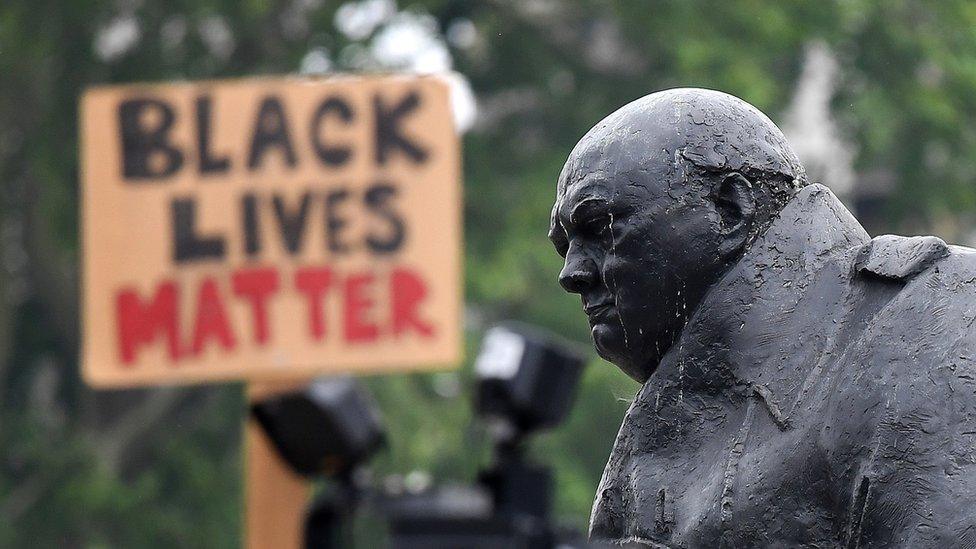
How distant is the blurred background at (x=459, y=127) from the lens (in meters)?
12.8

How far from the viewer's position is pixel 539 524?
22.9ft

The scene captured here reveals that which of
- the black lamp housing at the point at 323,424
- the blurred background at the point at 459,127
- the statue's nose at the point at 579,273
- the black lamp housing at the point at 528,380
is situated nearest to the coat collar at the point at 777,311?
the statue's nose at the point at 579,273

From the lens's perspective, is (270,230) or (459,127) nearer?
(270,230)

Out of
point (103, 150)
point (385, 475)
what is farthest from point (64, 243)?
point (103, 150)

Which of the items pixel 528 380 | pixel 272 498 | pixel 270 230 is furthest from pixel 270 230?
pixel 528 380

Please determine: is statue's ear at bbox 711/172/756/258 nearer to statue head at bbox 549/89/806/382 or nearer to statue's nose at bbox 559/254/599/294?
statue head at bbox 549/89/806/382

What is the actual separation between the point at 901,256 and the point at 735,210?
0.67ft

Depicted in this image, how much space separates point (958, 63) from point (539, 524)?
22.4ft

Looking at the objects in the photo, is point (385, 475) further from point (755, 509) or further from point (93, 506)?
point (755, 509)

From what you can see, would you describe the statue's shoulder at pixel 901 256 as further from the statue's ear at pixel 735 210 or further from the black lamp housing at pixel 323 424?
the black lamp housing at pixel 323 424

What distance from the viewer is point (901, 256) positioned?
2322 mm

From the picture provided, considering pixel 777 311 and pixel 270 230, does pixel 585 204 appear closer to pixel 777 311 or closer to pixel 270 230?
pixel 777 311

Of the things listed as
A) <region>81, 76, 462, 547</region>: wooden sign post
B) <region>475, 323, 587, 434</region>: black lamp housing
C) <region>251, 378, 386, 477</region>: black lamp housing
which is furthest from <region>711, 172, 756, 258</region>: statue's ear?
<region>81, 76, 462, 547</region>: wooden sign post

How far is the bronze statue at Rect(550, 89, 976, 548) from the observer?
7.28 feet
